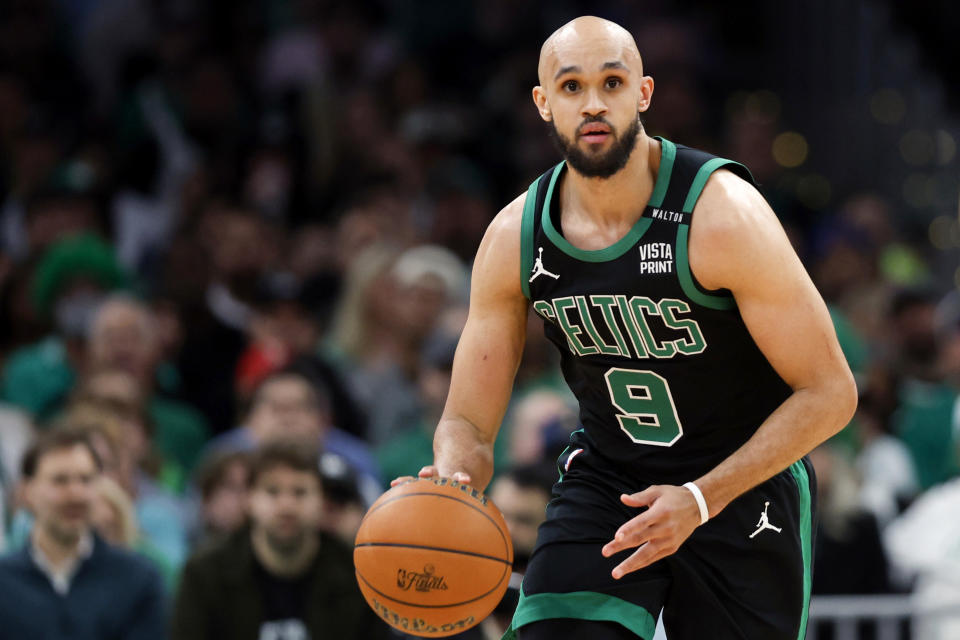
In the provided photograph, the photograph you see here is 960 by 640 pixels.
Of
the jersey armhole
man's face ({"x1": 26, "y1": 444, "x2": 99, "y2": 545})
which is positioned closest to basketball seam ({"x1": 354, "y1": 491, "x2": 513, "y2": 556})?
the jersey armhole

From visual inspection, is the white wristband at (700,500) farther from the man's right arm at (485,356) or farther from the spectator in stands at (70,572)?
the spectator in stands at (70,572)

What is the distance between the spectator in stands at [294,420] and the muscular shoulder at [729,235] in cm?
337

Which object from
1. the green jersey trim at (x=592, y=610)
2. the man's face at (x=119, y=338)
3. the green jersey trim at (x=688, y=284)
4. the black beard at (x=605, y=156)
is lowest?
the green jersey trim at (x=592, y=610)

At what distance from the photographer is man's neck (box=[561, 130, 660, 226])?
438cm

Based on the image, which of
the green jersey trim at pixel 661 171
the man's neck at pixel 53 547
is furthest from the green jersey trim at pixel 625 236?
the man's neck at pixel 53 547

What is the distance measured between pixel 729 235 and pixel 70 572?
3707 mm

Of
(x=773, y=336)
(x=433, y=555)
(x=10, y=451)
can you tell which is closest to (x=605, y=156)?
(x=773, y=336)

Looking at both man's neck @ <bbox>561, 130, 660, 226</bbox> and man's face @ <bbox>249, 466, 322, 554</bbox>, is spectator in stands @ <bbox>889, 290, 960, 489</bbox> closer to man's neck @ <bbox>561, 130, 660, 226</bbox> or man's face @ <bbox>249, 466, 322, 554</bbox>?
man's face @ <bbox>249, 466, 322, 554</bbox>

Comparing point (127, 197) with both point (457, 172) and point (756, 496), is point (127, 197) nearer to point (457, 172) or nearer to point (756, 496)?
point (457, 172)

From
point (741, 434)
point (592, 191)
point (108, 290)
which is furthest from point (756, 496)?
point (108, 290)

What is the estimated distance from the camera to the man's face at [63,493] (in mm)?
6617

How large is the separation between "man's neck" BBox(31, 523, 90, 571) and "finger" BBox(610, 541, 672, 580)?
11.1 ft

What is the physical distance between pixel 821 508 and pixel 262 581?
113 inches

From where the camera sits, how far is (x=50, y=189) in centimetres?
1007
